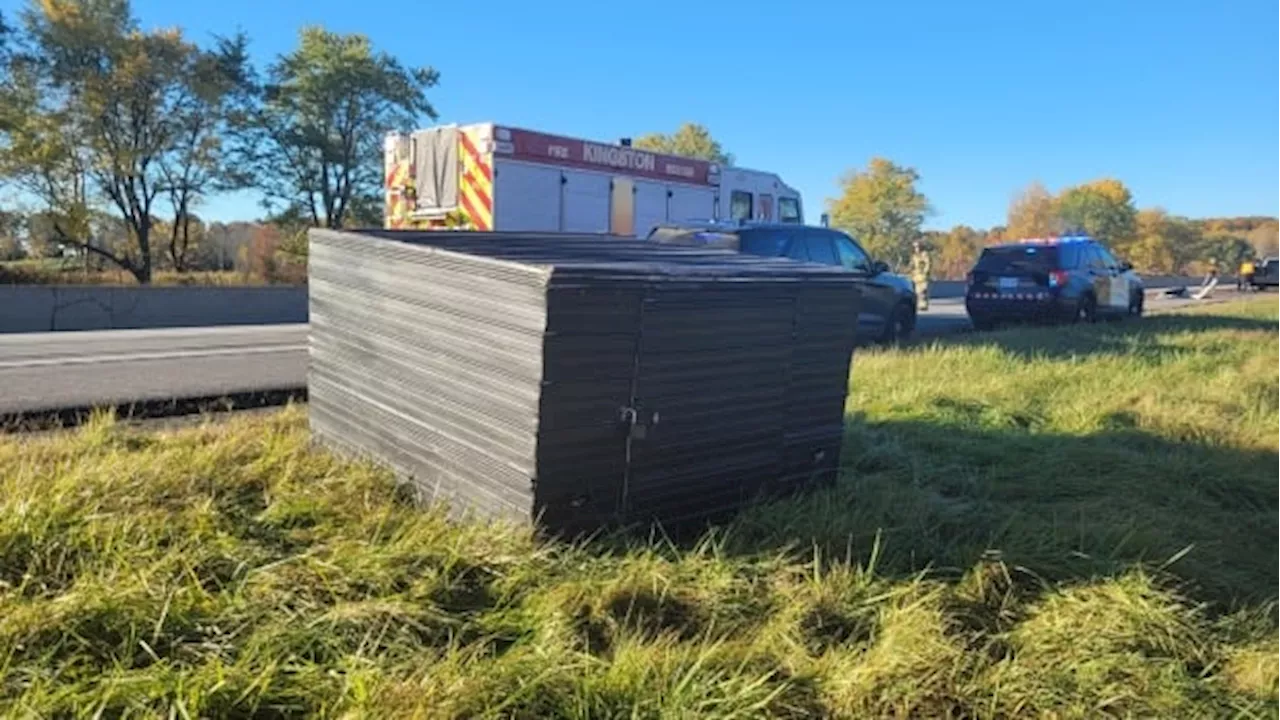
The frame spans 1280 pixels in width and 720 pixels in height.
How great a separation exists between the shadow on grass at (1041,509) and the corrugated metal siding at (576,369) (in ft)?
1.31

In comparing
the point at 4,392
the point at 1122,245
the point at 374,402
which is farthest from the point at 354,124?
the point at 1122,245

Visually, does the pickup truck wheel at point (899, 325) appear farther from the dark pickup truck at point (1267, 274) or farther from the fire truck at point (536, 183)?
the dark pickup truck at point (1267, 274)

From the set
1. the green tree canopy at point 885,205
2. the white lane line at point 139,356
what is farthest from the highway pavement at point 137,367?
the green tree canopy at point 885,205

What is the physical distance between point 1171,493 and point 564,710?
4.30m

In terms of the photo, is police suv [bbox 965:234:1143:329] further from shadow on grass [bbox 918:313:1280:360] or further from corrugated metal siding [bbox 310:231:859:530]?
corrugated metal siding [bbox 310:231:859:530]

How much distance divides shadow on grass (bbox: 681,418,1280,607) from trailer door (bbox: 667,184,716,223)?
40.6 ft

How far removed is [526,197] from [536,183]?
0.34 metres

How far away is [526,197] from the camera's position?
15.4m

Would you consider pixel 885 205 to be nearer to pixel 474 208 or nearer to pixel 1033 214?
pixel 1033 214

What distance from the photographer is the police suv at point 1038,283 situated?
49.9 ft

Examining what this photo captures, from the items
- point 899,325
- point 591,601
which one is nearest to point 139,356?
point 591,601

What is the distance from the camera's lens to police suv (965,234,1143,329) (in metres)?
15.2

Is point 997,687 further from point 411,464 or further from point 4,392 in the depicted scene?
point 4,392

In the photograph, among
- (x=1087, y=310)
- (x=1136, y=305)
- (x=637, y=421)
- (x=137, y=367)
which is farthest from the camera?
(x=1136, y=305)
